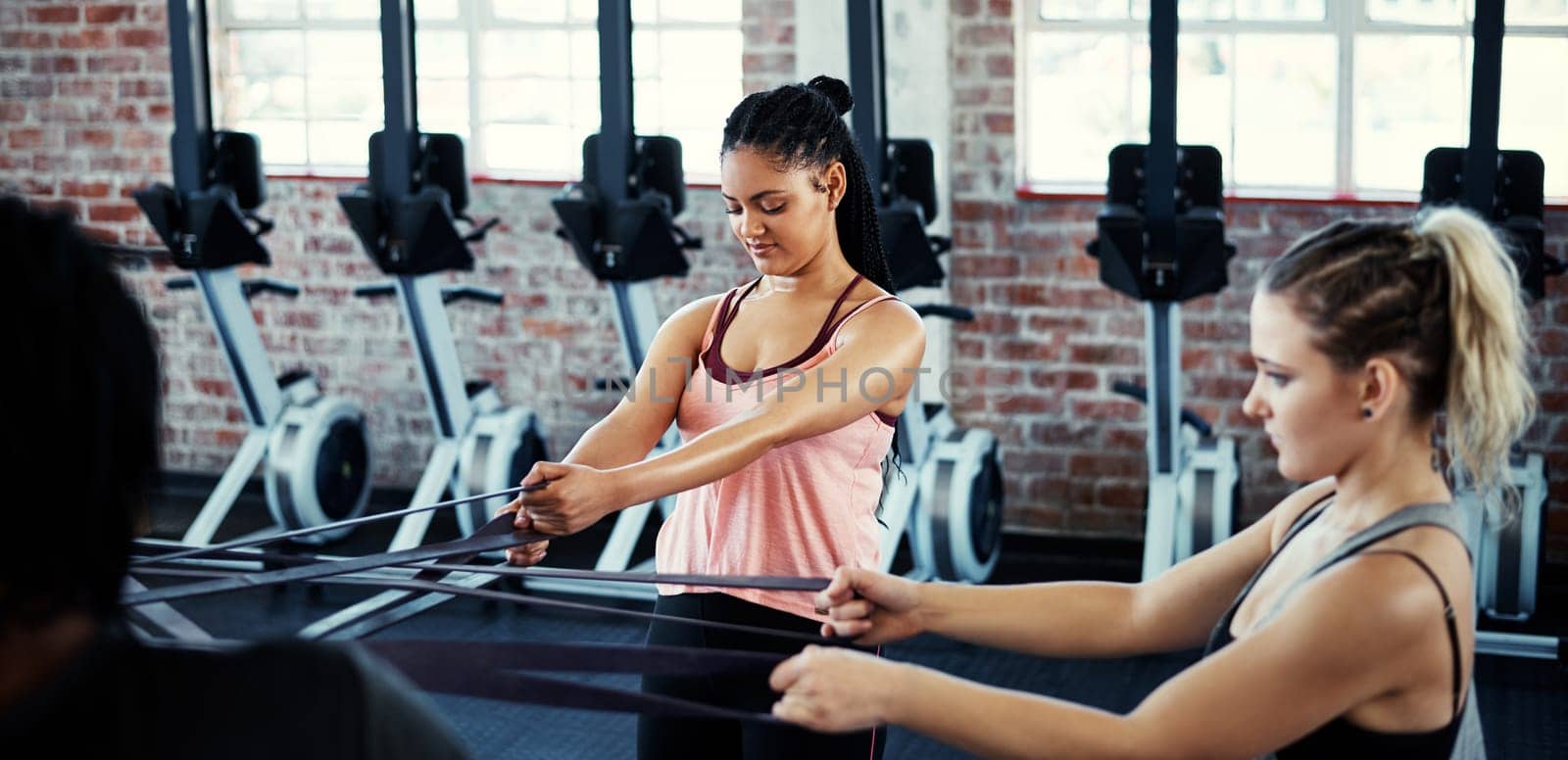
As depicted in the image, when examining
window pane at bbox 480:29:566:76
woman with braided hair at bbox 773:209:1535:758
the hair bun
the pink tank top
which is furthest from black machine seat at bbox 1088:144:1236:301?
woman with braided hair at bbox 773:209:1535:758

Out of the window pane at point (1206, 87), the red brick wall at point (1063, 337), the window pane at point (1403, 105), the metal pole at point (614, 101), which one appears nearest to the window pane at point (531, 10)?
the metal pole at point (614, 101)

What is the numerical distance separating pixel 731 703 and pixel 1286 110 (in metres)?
3.73

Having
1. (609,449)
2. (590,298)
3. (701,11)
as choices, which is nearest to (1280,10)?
(701,11)

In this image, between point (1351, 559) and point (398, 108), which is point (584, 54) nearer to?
point (398, 108)

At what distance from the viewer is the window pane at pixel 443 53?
584cm

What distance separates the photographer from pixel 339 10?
590 cm

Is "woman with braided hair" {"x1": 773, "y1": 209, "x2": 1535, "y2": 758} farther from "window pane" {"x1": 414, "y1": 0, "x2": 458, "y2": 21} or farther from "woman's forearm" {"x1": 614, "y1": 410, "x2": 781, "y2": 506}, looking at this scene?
→ "window pane" {"x1": 414, "y1": 0, "x2": 458, "y2": 21}

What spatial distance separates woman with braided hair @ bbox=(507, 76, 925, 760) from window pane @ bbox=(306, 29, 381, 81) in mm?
4005

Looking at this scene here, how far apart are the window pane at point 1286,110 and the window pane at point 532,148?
230cm

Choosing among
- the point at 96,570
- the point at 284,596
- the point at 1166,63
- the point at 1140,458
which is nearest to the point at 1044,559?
the point at 1140,458

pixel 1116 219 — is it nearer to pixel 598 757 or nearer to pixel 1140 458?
pixel 1140 458

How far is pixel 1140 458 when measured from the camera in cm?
537

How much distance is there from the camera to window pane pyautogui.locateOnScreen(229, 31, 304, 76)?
599cm

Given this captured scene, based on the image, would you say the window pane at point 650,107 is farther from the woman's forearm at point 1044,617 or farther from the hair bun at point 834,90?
the woman's forearm at point 1044,617
